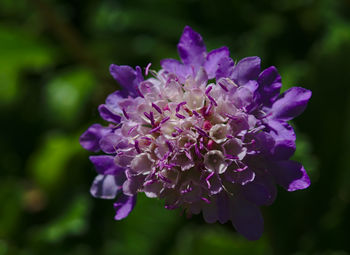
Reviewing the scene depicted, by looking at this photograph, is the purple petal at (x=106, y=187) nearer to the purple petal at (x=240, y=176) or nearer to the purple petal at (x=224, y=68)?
the purple petal at (x=240, y=176)

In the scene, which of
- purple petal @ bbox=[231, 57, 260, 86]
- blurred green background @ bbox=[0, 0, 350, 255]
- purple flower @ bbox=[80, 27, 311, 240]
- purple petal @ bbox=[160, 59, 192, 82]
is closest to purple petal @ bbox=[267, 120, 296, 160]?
purple flower @ bbox=[80, 27, 311, 240]

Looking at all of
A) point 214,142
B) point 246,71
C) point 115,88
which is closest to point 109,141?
point 214,142

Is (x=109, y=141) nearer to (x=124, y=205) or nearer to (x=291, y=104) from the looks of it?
(x=124, y=205)

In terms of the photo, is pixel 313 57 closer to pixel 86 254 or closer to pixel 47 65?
pixel 86 254

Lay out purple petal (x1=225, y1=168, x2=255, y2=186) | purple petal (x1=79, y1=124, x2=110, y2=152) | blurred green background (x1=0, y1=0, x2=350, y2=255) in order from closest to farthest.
Answer: purple petal (x1=225, y1=168, x2=255, y2=186), purple petal (x1=79, y1=124, x2=110, y2=152), blurred green background (x1=0, y1=0, x2=350, y2=255)

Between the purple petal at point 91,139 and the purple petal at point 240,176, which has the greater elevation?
the purple petal at point 240,176

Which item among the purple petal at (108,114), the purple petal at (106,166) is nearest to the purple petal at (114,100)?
the purple petal at (108,114)

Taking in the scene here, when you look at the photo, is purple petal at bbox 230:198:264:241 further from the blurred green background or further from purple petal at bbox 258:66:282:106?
the blurred green background

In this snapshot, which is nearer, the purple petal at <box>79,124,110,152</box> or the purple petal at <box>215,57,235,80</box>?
the purple petal at <box>215,57,235,80</box>
